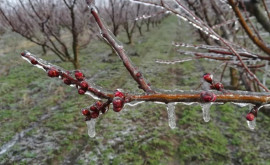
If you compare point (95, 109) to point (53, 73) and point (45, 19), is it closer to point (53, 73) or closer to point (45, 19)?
point (53, 73)

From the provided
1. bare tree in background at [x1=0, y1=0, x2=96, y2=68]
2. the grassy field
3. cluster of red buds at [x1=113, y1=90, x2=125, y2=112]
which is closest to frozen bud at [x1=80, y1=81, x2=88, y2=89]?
cluster of red buds at [x1=113, y1=90, x2=125, y2=112]

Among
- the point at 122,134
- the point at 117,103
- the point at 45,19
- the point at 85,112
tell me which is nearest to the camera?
the point at 117,103

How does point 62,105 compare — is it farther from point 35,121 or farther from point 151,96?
point 151,96

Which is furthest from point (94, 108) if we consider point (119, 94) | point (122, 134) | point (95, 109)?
point (122, 134)

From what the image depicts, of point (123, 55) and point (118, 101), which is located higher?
point (123, 55)

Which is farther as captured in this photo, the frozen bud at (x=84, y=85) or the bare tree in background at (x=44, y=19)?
the bare tree in background at (x=44, y=19)

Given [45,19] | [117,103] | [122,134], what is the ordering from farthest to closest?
[45,19] → [122,134] → [117,103]

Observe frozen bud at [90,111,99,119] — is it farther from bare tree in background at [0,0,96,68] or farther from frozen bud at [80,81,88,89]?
bare tree in background at [0,0,96,68]

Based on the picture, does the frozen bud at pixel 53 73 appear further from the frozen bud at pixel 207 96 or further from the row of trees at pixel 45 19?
the row of trees at pixel 45 19

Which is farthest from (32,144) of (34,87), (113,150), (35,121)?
(34,87)

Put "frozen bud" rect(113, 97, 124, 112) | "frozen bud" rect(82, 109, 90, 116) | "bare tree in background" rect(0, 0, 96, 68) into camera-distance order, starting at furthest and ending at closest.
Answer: "bare tree in background" rect(0, 0, 96, 68), "frozen bud" rect(82, 109, 90, 116), "frozen bud" rect(113, 97, 124, 112)

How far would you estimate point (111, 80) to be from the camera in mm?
9867

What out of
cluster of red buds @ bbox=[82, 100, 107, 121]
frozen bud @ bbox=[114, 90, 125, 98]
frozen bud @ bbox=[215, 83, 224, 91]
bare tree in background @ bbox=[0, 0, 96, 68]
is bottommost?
cluster of red buds @ bbox=[82, 100, 107, 121]

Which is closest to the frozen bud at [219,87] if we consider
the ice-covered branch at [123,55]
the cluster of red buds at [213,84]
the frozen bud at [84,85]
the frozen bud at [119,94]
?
the cluster of red buds at [213,84]
